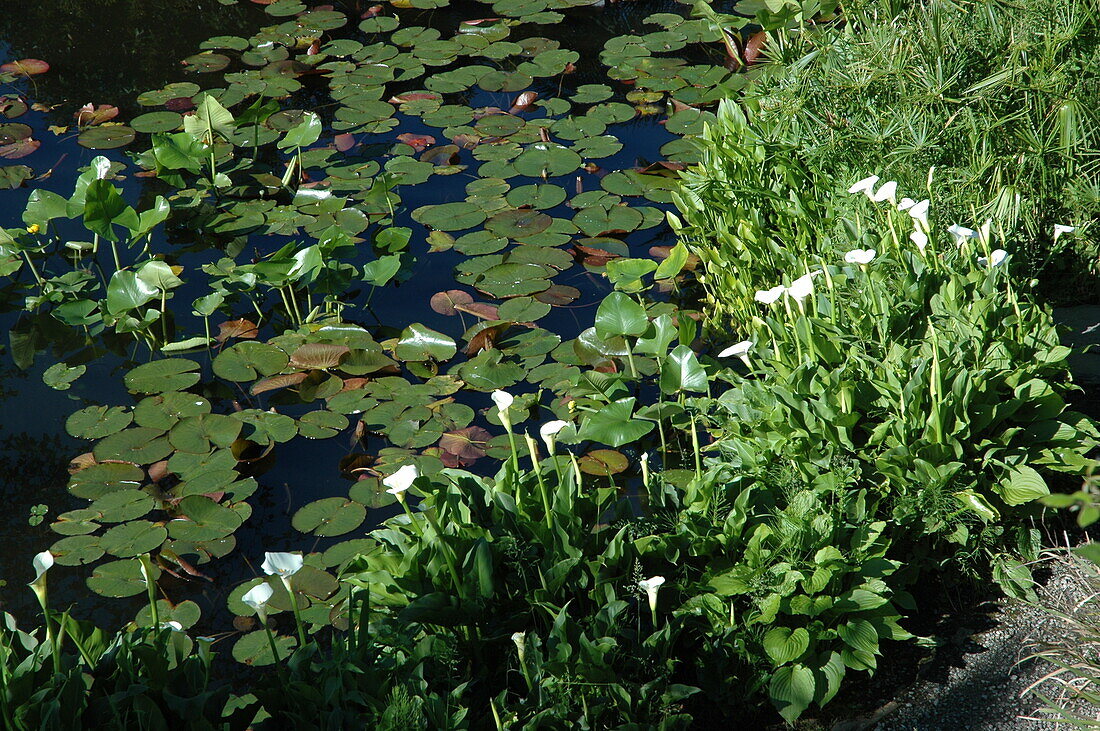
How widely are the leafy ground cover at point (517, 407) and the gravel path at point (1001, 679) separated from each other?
0.10m

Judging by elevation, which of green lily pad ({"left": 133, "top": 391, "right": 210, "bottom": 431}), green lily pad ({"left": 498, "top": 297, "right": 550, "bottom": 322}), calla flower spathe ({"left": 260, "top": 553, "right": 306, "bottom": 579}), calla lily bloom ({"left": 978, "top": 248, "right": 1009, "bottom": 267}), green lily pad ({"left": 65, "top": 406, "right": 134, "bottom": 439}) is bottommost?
green lily pad ({"left": 65, "top": 406, "right": 134, "bottom": 439})

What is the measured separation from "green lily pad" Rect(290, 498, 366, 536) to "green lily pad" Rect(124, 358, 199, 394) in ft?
2.38

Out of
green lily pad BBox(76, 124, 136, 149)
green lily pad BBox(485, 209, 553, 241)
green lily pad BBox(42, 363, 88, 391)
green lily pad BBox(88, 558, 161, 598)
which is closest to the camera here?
green lily pad BBox(88, 558, 161, 598)

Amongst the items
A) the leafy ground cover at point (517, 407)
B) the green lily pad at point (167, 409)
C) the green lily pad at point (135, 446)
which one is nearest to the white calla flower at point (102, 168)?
A: the leafy ground cover at point (517, 407)

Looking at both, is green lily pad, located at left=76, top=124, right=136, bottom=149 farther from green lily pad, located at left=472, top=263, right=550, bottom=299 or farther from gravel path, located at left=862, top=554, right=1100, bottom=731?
gravel path, located at left=862, top=554, right=1100, bottom=731

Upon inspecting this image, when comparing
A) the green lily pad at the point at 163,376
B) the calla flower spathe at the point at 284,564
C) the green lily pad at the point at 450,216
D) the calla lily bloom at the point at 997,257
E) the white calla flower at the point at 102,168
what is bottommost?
the green lily pad at the point at 163,376

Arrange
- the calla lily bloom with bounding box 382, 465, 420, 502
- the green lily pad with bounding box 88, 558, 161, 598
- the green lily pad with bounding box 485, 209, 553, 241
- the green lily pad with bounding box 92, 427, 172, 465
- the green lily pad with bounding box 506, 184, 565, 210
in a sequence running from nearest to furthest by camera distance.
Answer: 1. the calla lily bloom with bounding box 382, 465, 420, 502
2. the green lily pad with bounding box 88, 558, 161, 598
3. the green lily pad with bounding box 92, 427, 172, 465
4. the green lily pad with bounding box 485, 209, 553, 241
5. the green lily pad with bounding box 506, 184, 565, 210

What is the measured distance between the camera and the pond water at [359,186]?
279 centimetres

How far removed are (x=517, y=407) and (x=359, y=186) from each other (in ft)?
5.28

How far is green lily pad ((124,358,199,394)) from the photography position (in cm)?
298

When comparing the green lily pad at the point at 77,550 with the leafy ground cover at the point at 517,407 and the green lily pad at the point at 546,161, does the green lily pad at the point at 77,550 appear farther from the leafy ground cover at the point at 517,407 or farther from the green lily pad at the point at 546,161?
the green lily pad at the point at 546,161

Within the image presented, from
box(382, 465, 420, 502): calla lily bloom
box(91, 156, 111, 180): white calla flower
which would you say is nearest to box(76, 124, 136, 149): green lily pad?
box(91, 156, 111, 180): white calla flower

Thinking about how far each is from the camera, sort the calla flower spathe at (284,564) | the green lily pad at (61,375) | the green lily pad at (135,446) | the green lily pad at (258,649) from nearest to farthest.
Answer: the calla flower spathe at (284,564) < the green lily pad at (258,649) < the green lily pad at (135,446) < the green lily pad at (61,375)

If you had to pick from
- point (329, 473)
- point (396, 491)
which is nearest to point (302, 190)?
point (329, 473)
